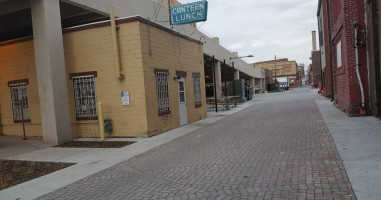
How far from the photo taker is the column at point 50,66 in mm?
11492

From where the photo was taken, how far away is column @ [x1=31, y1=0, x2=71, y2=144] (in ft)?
37.7

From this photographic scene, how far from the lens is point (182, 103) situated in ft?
49.4

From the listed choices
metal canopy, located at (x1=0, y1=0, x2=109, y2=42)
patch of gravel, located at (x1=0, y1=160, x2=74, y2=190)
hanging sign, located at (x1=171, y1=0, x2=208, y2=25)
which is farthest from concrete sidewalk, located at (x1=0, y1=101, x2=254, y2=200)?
metal canopy, located at (x1=0, y1=0, x2=109, y2=42)

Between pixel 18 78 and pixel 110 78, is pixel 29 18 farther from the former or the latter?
pixel 110 78

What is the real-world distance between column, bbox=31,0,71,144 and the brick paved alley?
4565 mm

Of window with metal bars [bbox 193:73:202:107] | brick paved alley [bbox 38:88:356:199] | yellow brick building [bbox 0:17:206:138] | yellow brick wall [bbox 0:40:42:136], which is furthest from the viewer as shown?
window with metal bars [bbox 193:73:202:107]

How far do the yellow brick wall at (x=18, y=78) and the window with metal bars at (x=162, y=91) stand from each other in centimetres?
534

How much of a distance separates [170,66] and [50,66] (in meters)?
4.92

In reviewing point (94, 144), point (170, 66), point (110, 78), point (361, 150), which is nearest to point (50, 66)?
point (110, 78)

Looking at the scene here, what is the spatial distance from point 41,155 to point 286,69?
317 feet

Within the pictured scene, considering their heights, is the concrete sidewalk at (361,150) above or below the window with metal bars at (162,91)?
below

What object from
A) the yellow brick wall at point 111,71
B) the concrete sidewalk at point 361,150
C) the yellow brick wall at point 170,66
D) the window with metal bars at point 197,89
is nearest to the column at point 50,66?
the yellow brick wall at point 111,71

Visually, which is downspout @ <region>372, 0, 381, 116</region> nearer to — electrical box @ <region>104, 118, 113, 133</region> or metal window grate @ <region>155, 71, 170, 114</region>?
metal window grate @ <region>155, 71, 170, 114</region>

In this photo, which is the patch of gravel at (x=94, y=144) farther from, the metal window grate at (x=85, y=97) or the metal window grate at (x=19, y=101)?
the metal window grate at (x=19, y=101)
